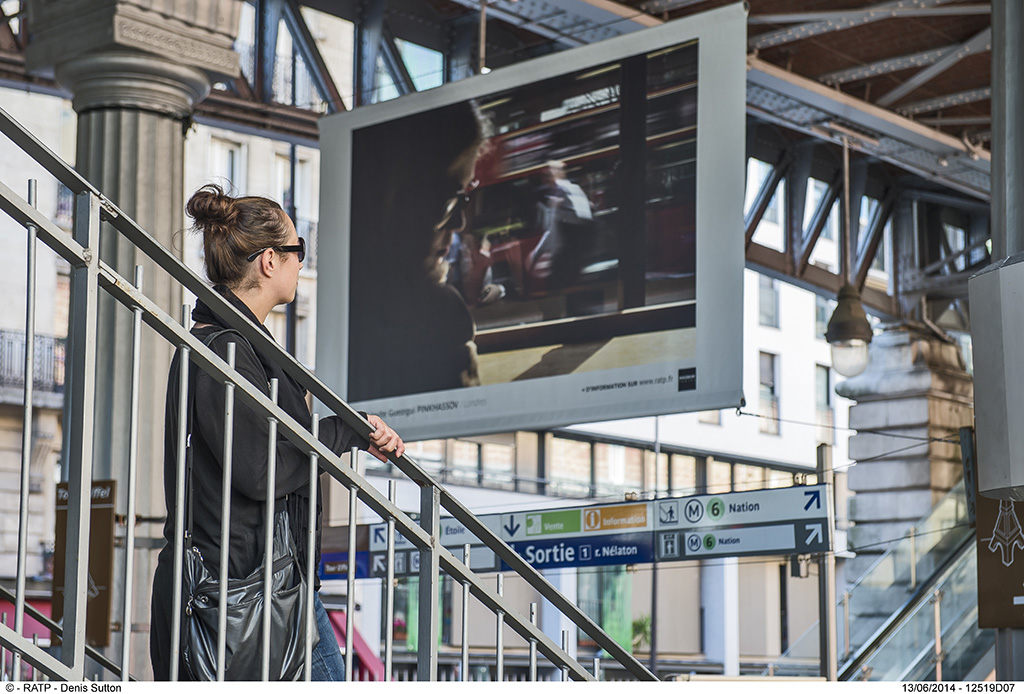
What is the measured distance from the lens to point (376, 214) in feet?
33.8

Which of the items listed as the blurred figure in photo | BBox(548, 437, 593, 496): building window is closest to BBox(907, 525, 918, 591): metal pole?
the blurred figure in photo

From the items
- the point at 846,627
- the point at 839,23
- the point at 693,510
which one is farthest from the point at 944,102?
the point at 693,510

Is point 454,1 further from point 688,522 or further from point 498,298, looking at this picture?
point 688,522

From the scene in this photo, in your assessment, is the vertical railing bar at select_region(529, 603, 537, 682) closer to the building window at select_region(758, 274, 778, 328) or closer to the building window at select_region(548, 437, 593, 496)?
the building window at select_region(548, 437, 593, 496)

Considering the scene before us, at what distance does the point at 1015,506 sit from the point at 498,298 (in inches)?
150

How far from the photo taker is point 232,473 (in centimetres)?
339

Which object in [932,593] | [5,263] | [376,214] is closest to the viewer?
[376,214]

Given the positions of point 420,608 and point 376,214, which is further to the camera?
point 376,214

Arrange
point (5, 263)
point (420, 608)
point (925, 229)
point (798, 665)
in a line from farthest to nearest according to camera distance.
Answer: point (5, 263), point (925, 229), point (798, 665), point (420, 608)

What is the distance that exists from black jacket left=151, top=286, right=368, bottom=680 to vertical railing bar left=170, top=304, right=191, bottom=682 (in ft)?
0.13

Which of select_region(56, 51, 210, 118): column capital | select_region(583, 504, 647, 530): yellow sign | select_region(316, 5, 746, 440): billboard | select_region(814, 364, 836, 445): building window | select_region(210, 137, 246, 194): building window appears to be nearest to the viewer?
select_region(316, 5, 746, 440): billboard

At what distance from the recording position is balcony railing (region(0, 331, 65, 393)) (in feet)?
83.6

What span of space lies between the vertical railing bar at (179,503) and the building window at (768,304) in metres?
42.5
